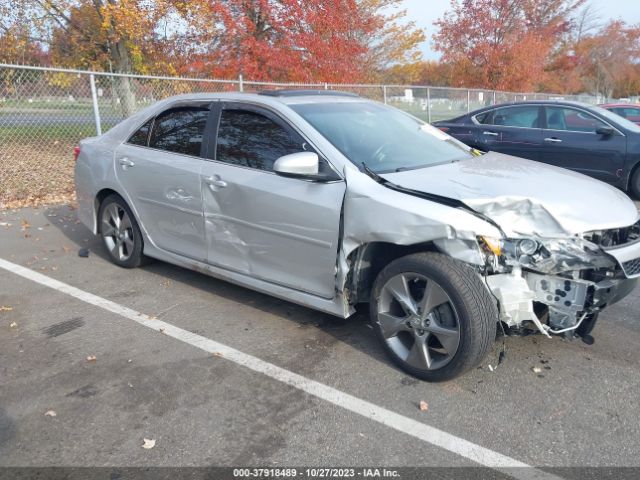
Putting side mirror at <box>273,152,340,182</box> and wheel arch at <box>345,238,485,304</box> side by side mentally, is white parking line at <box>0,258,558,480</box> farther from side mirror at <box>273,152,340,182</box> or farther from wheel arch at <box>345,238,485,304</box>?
side mirror at <box>273,152,340,182</box>

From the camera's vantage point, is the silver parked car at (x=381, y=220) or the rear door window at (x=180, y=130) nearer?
the silver parked car at (x=381, y=220)

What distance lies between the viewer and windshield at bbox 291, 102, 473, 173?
12.4 ft

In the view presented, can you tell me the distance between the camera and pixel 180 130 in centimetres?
466

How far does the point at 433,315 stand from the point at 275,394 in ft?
3.30

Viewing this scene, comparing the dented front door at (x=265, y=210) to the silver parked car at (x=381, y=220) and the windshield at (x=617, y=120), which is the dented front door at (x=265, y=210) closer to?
the silver parked car at (x=381, y=220)

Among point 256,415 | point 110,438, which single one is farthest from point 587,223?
point 110,438

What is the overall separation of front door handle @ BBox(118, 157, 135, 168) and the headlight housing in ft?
10.6

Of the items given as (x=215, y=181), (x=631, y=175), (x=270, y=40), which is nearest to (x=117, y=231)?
(x=215, y=181)

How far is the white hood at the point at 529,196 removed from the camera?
305cm

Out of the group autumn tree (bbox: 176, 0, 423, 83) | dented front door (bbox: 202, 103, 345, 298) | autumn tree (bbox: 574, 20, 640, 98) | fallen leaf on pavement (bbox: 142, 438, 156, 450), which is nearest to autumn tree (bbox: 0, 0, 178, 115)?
autumn tree (bbox: 176, 0, 423, 83)

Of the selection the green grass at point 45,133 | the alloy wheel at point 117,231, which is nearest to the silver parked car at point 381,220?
the alloy wheel at point 117,231

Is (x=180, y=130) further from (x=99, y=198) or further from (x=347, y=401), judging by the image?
(x=347, y=401)

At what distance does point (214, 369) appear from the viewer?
3467mm

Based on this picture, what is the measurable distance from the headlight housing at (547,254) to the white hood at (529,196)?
54 mm
